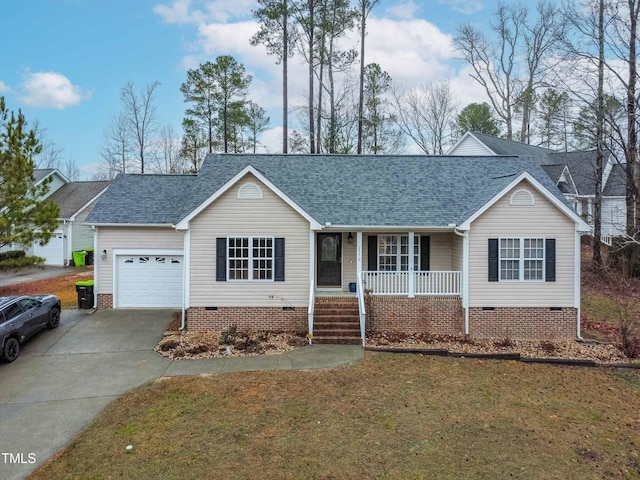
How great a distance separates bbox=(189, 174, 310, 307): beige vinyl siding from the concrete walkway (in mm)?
2008

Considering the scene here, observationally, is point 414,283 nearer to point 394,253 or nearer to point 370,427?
point 394,253

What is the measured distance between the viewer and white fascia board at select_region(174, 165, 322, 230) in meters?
12.4

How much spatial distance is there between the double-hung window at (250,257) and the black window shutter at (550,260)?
8534 mm

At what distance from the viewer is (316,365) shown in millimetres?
9992

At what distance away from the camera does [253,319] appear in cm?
1277

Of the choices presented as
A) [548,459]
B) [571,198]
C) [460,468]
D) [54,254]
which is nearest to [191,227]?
[460,468]

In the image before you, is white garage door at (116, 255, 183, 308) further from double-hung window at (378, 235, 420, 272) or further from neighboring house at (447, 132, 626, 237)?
neighboring house at (447, 132, 626, 237)

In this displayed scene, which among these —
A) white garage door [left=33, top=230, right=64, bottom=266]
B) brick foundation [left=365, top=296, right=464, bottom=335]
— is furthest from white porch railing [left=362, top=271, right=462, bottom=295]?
white garage door [left=33, top=230, right=64, bottom=266]

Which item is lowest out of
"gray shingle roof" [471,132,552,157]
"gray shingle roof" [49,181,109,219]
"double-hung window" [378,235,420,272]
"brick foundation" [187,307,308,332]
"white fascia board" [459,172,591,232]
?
"brick foundation" [187,307,308,332]

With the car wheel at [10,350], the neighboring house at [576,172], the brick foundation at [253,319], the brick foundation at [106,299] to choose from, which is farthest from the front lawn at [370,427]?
the neighboring house at [576,172]

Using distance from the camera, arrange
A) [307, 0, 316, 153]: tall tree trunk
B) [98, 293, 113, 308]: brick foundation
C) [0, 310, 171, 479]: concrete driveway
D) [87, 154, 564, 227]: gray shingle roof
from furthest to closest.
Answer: [307, 0, 316, 153]: tall tree trunk → [98, 293, 113, 308]: brick foundation → [87, 154, 564, 227]: gray shingle roof → [0, 310, 171, 479]: concrete driveway

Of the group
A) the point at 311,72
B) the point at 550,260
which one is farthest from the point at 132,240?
the point at 311,72

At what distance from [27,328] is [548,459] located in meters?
12.6

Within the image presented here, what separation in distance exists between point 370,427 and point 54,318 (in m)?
11.0
